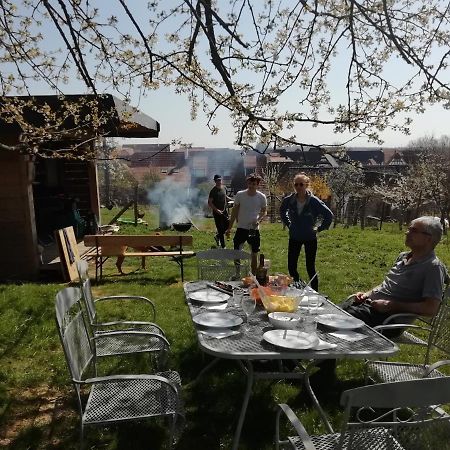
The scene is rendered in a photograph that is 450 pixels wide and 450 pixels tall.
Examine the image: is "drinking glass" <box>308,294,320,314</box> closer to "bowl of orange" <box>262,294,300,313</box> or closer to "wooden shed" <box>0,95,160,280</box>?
"bowl of orange" <box>262,294,300,313</box>

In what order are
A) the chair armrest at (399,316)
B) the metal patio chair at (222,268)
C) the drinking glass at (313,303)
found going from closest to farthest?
1. the drinking glass at (313,303)
2. the chair armrest at (399,316)
3. the metal patio chair at (222,268)

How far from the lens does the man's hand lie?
11.2 feet

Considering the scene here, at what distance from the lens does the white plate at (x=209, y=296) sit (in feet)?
10.8

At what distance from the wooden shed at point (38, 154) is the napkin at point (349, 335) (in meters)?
2.81

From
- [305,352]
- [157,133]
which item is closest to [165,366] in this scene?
[305,352]

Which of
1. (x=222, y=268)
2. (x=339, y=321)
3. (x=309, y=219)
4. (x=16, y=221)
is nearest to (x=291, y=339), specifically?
(x=339, y=321)

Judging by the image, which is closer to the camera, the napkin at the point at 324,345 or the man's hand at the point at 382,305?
the napkin at the point at 324,345

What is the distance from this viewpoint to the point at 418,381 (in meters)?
1.47

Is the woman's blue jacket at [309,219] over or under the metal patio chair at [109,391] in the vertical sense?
over

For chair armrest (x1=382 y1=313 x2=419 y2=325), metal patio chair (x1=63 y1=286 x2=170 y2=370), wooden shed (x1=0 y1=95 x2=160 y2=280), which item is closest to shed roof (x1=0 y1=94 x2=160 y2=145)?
wooden shed (x1=0 y1=95 x2=160 y2=280)

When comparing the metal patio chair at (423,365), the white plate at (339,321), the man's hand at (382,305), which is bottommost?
the metal patio chair at (423,365)

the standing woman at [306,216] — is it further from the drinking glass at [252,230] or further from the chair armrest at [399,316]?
the chair armrest at [399,316]

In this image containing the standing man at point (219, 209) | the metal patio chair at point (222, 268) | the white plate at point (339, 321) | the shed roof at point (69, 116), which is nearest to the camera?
the white plate at point (339, 321)

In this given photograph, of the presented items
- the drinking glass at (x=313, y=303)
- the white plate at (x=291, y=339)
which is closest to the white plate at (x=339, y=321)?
the drinking glass at (x=313, y=303)
